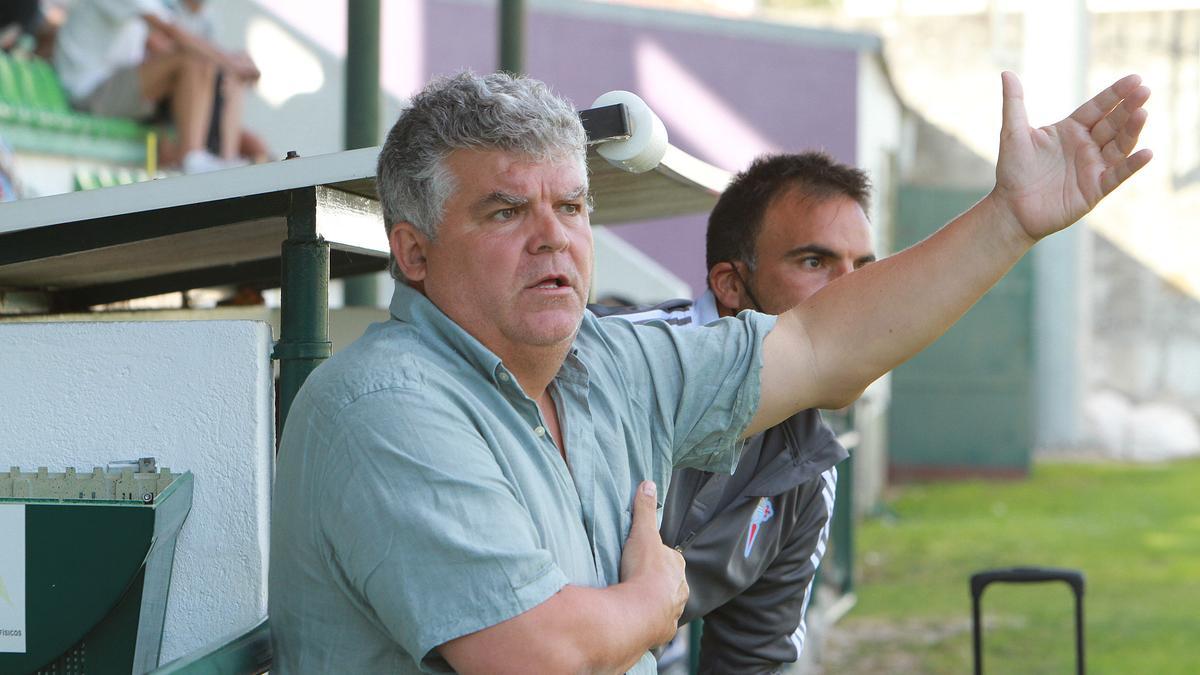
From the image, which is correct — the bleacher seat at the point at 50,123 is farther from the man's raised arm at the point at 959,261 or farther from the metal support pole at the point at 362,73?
the man's raised arm at the point at 959,261

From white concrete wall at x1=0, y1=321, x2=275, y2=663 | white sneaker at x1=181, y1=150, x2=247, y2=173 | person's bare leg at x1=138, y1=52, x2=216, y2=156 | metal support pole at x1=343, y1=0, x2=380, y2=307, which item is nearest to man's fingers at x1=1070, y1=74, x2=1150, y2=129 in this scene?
white concrete wall at x1=0, y1=321, x2=275, y2=663

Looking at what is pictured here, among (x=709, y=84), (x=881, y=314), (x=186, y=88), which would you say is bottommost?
(x=881, y=314)

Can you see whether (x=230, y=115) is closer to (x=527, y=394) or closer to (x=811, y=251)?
(x=811, y=251)

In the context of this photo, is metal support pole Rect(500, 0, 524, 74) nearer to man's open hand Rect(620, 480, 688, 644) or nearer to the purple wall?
man's open hand Rect(620, 480, 688, 644)

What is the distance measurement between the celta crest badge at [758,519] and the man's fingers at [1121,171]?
0.93 metres

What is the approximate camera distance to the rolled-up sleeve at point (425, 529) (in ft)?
5.00

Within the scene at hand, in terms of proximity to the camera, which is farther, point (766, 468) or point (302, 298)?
point (766, 468)

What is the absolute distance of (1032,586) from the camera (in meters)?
8.52

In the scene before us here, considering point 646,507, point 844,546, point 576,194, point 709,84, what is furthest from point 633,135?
point 709,84

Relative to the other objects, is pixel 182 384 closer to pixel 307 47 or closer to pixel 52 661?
pixel 52 661

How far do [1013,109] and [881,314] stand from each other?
0.37m

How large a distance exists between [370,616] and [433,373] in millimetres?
310

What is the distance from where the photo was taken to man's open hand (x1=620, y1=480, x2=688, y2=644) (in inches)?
69.3

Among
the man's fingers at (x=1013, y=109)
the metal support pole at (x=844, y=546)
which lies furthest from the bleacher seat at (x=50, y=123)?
the man's fingers at (x=1013, y=109)
